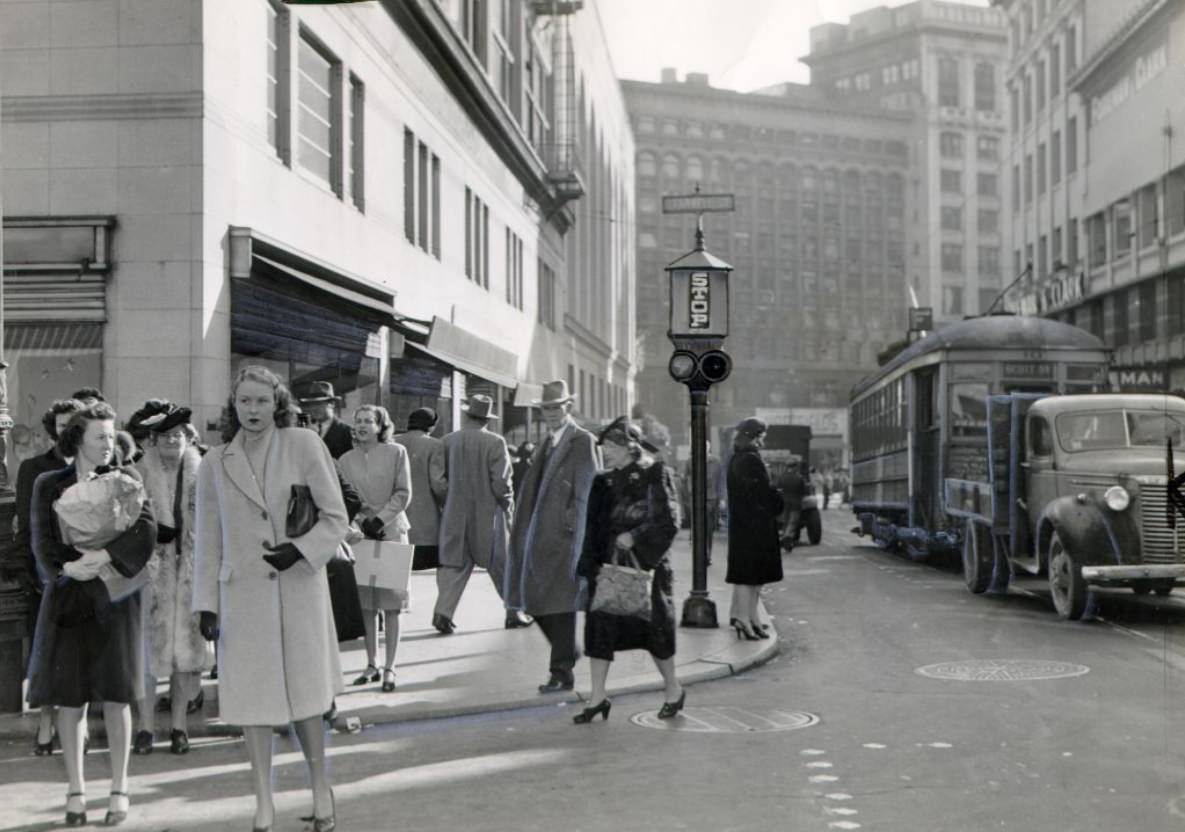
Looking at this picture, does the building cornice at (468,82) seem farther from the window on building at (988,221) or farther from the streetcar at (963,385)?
the window on building at (988,221)

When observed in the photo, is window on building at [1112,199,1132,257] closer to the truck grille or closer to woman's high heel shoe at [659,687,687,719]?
the truck grille

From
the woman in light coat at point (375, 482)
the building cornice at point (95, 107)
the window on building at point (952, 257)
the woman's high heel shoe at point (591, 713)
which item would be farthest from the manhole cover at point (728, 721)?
the window on building at point (952, 257)

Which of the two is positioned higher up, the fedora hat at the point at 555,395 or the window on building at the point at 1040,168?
the window on building at the point at 1040,168

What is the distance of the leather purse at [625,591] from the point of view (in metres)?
8.46

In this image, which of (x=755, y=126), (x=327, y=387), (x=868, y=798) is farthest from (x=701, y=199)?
(x=755, y=126)

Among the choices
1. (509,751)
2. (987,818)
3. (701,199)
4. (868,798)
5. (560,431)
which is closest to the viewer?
(987,818)

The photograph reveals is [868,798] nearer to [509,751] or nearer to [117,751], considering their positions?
[509,751]

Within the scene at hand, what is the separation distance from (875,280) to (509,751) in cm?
10592

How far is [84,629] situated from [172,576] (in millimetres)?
1526

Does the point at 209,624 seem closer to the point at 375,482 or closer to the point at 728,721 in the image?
the point at 728,721

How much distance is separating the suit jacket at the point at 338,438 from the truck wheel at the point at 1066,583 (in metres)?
6.74

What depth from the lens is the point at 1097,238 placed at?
45.3 meters

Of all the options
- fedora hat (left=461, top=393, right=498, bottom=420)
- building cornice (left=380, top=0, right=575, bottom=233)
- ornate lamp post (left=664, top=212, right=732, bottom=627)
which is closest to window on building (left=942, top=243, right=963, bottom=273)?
building cornice (left=380, top=0, right=575, bottom=233)

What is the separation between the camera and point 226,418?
6.16 metres
